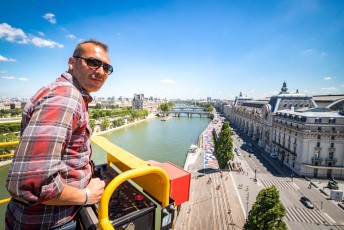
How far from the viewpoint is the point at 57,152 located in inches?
49.1

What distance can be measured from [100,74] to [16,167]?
105cm

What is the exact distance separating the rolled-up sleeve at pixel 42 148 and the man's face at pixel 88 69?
1.44ft

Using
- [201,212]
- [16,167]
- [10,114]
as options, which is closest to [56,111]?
[16,167]

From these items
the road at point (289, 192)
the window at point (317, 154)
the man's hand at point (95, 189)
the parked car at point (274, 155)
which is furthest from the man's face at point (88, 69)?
the parked car at point (274, 155)

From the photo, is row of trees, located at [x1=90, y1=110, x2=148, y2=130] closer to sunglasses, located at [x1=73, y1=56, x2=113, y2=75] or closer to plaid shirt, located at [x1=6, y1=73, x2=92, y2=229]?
sunglasses, located at [x1=73, y1=56, x2=113, y2=75]

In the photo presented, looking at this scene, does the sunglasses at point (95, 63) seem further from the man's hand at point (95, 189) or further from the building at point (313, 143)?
the building at point (313, 143)

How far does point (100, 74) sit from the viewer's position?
1.89m

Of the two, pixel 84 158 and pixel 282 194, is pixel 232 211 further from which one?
pixel 84 158

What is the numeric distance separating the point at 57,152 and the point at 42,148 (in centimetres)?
9

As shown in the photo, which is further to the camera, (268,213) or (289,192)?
(289,192)

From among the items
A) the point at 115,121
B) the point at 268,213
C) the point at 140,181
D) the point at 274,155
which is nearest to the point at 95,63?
the point at 140,181

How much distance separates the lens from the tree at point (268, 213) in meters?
11.7

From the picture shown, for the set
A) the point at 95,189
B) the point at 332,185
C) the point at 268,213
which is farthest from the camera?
the point at 332,185

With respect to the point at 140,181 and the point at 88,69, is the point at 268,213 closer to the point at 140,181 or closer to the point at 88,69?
the point at 140,181
